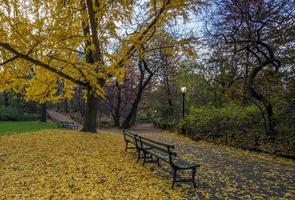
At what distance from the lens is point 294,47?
13000 mm

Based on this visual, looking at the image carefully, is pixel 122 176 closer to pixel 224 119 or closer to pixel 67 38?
pixel 67 38

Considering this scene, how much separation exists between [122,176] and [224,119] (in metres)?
10.4

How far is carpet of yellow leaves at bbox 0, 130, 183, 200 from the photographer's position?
21.0 ft

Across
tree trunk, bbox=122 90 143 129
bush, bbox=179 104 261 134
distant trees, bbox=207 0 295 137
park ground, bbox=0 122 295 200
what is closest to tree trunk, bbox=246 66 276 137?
distant trees, bbox=207 0 295 137

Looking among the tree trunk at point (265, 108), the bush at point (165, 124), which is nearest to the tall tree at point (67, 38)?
the tree trunk at point (265, 108)

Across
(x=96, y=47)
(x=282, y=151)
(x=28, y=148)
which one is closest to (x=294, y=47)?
(x=282, y=151)

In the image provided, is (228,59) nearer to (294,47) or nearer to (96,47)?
(294,47)

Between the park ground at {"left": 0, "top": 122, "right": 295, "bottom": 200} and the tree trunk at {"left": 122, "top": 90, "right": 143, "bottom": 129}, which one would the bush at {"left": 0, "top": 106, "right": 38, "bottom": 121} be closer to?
the tree trunk at {"left": 122, "top": 90, "right": 143, "bottom": 129}

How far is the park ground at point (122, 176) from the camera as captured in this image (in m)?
6.48

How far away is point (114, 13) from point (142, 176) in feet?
30.0

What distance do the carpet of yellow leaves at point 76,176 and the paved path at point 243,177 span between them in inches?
34.9

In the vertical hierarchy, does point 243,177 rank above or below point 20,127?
below

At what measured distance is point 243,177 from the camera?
826 cm

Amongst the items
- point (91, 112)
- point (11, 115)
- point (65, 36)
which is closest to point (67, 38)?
point (65, 36)
